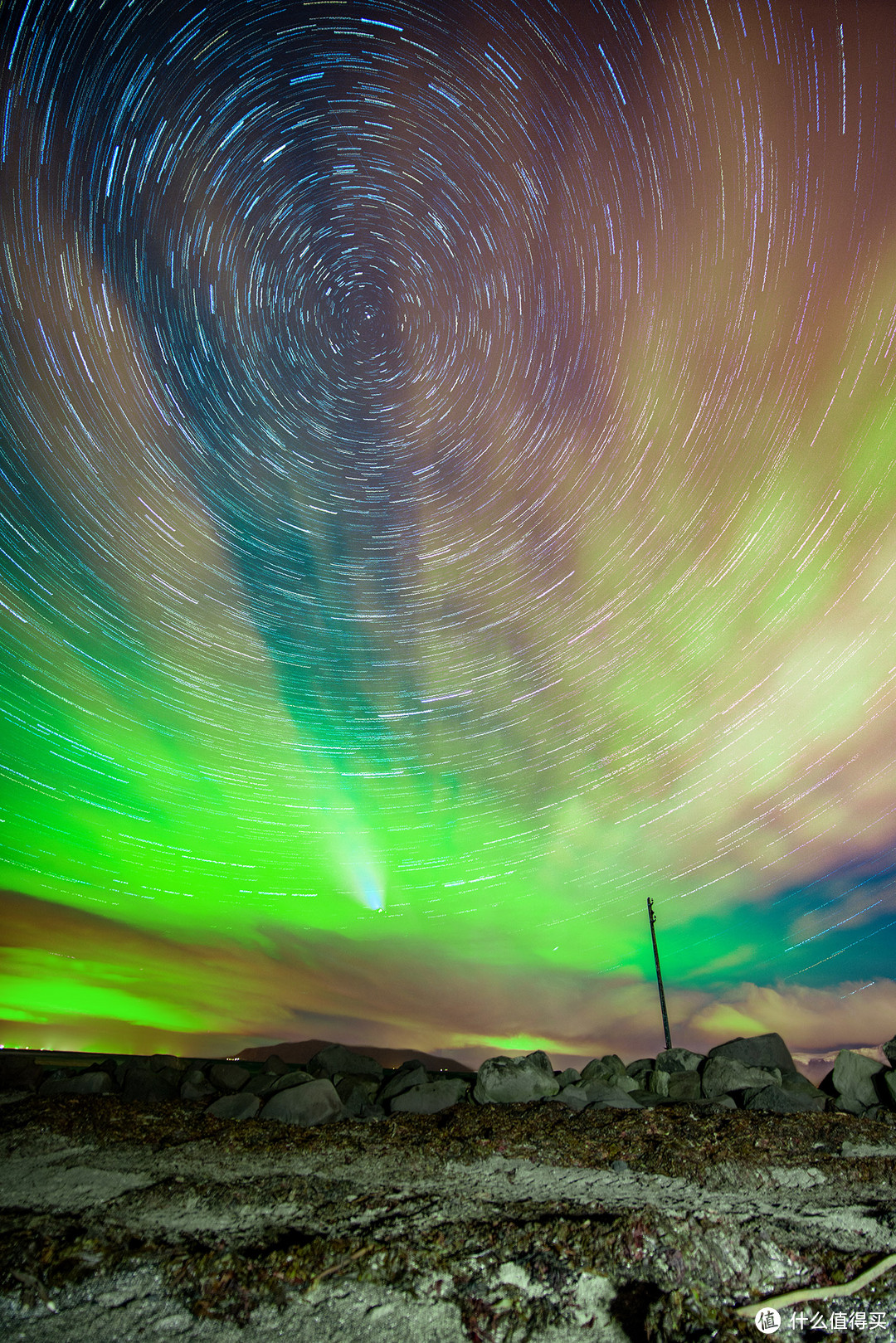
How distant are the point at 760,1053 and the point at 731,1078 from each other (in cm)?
271

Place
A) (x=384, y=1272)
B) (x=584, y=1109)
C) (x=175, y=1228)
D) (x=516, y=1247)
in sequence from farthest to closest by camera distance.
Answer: (x=584, y=1109)
(x=175, y=1228)
(x=516, y=1247)
(x=384, y=1272)

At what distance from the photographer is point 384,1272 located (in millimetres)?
5625

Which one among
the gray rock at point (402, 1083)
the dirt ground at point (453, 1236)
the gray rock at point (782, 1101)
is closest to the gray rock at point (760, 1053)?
the gray rock at point (782, 1101)

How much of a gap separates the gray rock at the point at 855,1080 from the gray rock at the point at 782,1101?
568 mm

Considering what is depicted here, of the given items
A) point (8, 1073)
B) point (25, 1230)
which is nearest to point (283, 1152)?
point (25, 1230)

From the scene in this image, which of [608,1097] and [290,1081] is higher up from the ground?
[290,1081]

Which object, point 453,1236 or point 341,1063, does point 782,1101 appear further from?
point 341,1063

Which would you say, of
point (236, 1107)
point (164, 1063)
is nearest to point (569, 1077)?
point (236, 1107)

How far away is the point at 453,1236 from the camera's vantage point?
254 inches

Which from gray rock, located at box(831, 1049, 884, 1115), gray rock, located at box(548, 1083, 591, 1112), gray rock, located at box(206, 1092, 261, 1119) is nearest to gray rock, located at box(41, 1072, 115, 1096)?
gray rock, located at box(206, 1092, 261, 1119)

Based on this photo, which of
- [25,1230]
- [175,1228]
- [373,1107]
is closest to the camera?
[25,1230]

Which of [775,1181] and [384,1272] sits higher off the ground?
[384,1272]

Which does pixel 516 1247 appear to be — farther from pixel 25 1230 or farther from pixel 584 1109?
pixel 584 1109

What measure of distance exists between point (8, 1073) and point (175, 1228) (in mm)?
19831
